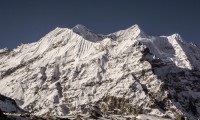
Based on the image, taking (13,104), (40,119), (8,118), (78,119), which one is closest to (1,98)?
(13,104)

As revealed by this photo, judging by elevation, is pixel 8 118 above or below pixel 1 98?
below

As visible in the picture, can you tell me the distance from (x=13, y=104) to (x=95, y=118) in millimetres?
37973

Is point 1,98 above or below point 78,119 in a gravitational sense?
above

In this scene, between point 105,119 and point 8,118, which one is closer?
point 8,118

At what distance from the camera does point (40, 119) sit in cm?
13888

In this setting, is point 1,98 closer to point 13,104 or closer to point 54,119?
point 13,104

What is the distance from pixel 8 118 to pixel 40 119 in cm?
2152

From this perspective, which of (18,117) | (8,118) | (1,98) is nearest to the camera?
(8,118)

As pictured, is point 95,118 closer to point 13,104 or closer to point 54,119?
point 54,119

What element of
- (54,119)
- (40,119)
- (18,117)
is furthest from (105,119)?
(18,117)

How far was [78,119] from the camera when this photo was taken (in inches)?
6427

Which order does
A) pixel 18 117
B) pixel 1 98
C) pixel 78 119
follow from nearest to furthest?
pixel 18 117 → pixel 78 119 → pixel 1 98

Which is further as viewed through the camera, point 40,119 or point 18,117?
point 40,119

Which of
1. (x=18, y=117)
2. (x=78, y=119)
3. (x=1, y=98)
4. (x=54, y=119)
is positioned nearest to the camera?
(x=18, y=117)
